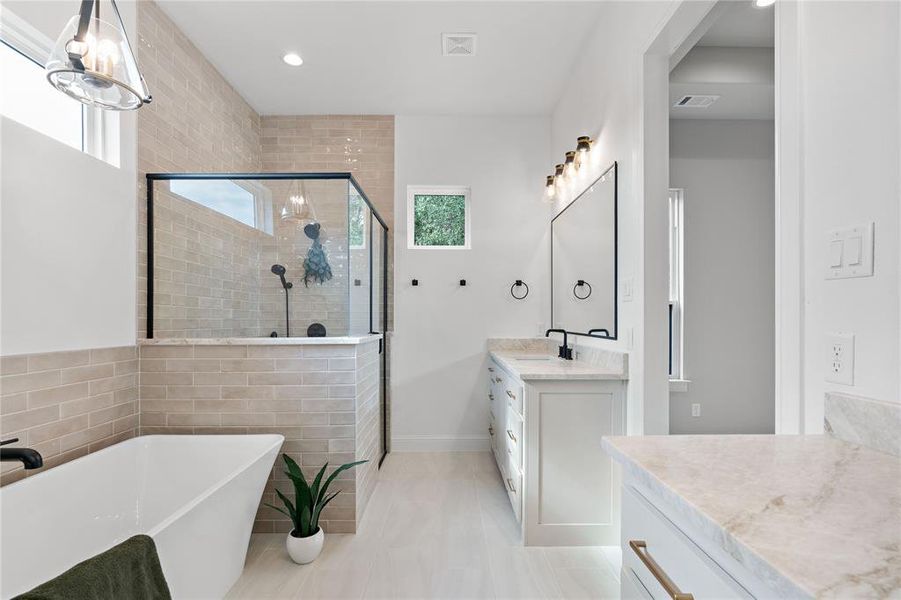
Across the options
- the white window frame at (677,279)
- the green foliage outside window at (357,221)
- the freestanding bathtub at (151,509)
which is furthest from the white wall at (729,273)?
the freestanding bathtub at (151,509)

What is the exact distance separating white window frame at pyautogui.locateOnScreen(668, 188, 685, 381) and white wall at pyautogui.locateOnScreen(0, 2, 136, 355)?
3.77 m

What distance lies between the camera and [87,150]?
2201mm

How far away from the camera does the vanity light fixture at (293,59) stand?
10.1ft

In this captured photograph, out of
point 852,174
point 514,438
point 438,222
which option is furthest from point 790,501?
point 438,222

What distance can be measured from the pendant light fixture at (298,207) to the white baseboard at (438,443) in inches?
86.5

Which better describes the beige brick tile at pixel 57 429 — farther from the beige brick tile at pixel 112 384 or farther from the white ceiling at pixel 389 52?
→ the white ceiling at pixel 389 52

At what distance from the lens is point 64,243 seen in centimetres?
193

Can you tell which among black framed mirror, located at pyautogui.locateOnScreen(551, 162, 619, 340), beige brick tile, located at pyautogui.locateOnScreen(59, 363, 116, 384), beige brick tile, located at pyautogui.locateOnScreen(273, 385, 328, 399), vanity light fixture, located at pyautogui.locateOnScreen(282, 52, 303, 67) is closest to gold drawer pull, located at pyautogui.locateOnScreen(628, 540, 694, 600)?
black framed mirror, located at pyautogui.locateOnScreen(551, 162, 619, 340)

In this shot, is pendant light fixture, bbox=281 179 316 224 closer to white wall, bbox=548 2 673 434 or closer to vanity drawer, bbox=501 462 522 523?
white wall, bbox=548 2 673 434

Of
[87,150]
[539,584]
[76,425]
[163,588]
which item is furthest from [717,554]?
[87,150]

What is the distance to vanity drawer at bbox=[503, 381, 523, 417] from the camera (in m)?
2.41

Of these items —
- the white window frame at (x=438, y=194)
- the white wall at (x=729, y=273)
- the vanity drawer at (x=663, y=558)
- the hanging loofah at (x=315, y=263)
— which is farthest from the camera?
the white window frame at (x=438, y=194)

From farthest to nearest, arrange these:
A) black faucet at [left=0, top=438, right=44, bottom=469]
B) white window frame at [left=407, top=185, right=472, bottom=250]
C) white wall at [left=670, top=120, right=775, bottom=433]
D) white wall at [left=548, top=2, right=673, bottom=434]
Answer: white window frame at [left=407, top=185, right=472, bottom=250], white wall at [left=670, top=120, right=775, bottom=433], white wall at [left=548, top=2, right=673, bottom=434], black faucet at [left=0, top=438, right=44, bottom=469]

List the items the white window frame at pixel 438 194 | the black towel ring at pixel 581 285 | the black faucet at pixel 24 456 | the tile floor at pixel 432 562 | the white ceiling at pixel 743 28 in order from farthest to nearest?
the white window frame at pixel 438 194 → the black towel ring at pixel 581 285 → the white ceiling at pixel 743 28 → the tile floor at pixel 432 562 → the black faucet at pixel 24 456
